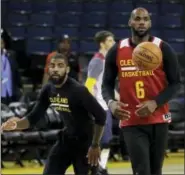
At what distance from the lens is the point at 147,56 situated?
6242mm

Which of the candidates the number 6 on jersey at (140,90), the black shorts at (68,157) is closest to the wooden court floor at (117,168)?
the black shorts at (68,157)

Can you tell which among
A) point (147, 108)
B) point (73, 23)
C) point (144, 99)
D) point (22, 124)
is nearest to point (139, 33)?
point (144, 99)

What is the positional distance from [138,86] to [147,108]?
0.29 metres

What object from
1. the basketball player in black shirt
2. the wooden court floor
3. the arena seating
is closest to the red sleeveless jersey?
the basketball player in black shirt

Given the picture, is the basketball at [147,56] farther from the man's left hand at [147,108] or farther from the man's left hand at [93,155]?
the man's left hand at [93,155]

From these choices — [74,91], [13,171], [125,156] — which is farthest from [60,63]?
[125,156]

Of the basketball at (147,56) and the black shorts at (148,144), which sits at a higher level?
the basketball at (147,56)

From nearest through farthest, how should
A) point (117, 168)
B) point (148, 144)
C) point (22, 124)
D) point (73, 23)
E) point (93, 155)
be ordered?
1. point (148, 144)
2. point (93, 155)
3. point (22, 124)
4. point (117, 168)
5. point (73, 23)

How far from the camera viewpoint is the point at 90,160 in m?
7.04

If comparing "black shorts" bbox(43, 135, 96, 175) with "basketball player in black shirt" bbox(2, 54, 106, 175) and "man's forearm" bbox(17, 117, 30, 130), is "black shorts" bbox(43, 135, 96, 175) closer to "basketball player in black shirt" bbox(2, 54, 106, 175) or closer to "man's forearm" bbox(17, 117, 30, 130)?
"basketball player in black shirt" bbox(2, 54, 106, 175)

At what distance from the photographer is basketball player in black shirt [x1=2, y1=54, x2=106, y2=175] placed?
718 centimetres

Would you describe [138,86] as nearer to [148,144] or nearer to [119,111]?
[119,111]

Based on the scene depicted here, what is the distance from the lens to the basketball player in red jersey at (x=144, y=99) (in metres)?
6.27

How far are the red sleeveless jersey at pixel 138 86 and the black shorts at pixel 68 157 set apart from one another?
99 centimetres
